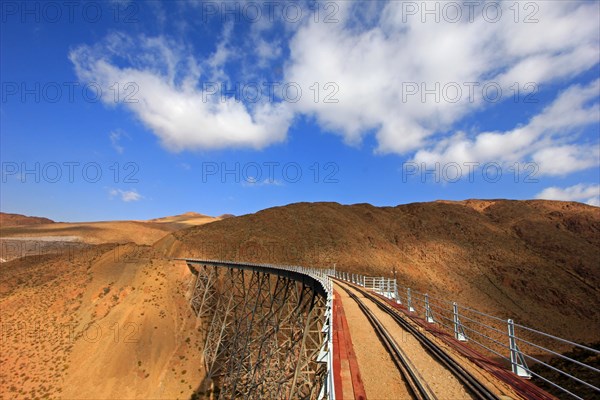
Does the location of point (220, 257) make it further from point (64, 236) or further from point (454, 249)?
point (64, 236)

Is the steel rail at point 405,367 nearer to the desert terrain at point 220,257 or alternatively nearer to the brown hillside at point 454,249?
the desert terrain at point 220,257

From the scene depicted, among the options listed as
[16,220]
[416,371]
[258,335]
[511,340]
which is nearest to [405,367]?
[416,371]

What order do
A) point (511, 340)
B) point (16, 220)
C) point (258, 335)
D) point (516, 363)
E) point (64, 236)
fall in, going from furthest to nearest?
point (16, 220)
point (64, 236)
point (258, 335)
point (516, 363)
point (511, 340)

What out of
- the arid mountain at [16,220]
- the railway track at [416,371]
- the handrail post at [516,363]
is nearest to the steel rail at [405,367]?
the railway track at [416,371]

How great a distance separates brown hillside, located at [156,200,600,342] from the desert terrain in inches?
13.4

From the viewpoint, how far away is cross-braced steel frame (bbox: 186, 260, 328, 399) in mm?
23125

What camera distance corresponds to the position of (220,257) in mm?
59406

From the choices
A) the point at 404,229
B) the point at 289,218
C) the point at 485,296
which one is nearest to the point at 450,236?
the point at 404,229

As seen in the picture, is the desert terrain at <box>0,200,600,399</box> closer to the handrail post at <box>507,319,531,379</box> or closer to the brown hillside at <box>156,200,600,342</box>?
the brown hillside at <box>156,200,600,342</box>

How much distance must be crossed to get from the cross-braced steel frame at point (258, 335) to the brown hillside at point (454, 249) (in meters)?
20.7

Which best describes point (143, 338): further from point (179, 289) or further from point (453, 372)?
point (453, 372)

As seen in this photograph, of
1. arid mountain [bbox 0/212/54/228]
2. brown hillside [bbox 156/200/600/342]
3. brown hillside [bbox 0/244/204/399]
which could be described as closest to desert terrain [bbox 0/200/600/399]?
brown hillside [bbox 0/244/204/399]

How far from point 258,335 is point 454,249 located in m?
64.5

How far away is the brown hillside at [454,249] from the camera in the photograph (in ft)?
203
